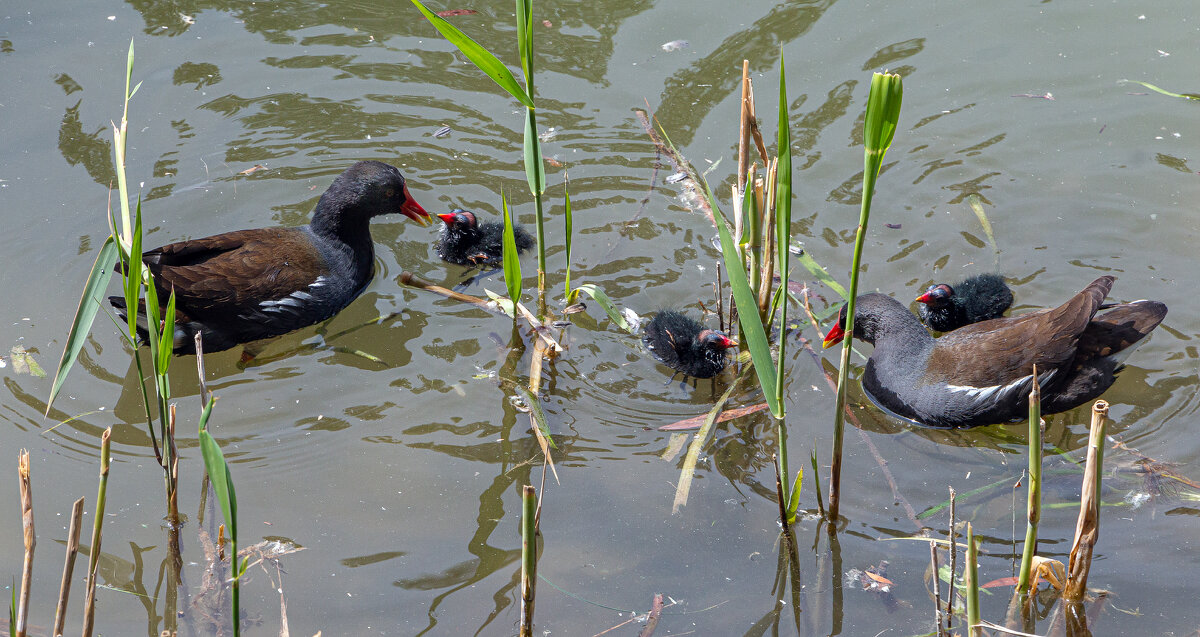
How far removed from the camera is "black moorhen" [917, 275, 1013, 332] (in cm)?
496

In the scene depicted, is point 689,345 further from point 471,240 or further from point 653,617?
point 471,240

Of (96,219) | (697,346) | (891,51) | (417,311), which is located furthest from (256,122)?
(891,51)

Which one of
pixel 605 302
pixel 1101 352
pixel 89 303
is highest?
pixel 89 303

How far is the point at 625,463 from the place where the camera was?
439 cm

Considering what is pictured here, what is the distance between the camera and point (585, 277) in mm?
5414

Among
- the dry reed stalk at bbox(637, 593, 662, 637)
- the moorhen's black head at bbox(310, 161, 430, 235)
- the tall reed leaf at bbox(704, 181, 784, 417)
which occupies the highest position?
the tall reed leaf at bbox(704, 181, 784, 417)

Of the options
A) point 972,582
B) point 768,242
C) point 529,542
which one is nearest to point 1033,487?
point 972,582

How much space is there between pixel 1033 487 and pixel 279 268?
12.1 ft

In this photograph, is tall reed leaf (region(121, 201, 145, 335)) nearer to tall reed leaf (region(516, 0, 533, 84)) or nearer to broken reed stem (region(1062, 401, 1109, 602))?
tall reed leaf (region(516, 0, 533, 84))

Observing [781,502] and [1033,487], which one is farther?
[781,502]

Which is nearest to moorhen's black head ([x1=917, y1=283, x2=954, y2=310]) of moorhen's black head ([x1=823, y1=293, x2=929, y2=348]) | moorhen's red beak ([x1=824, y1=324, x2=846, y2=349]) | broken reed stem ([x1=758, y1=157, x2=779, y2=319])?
moorhen's black head ([x1=823, y1=293, x2=929, y2=348])

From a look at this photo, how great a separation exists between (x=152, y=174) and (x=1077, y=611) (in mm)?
5285

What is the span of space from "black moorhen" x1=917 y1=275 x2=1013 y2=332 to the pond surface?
0.28 meters

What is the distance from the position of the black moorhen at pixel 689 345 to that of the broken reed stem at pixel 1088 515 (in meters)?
1.72
